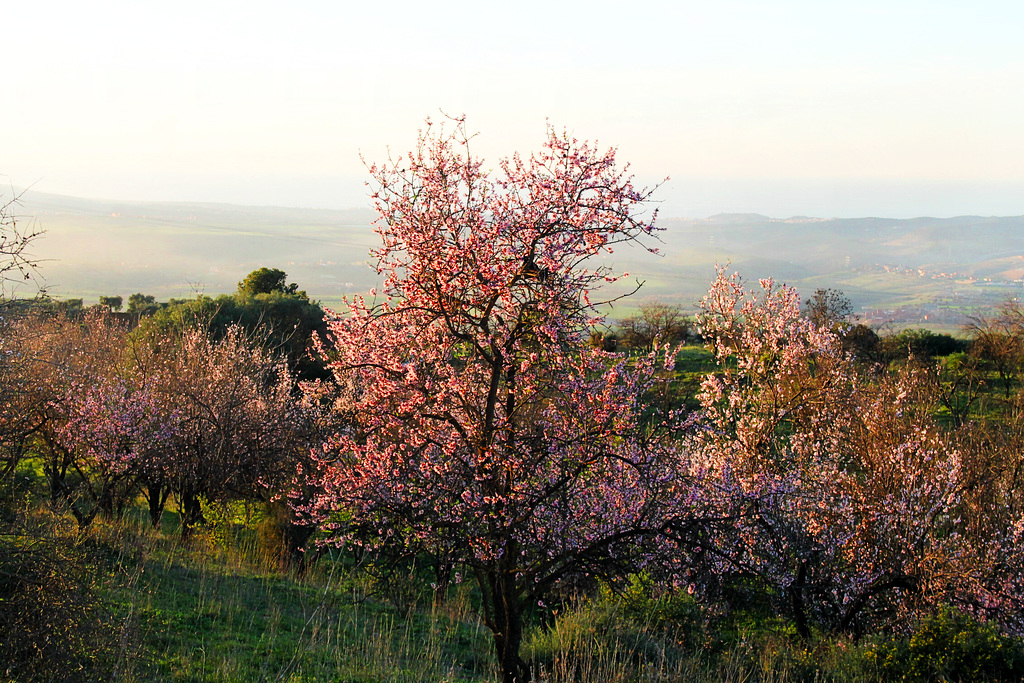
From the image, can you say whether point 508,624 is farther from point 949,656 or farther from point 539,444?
point 949,656

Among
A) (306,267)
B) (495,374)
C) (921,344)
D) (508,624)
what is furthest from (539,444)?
(306,267)

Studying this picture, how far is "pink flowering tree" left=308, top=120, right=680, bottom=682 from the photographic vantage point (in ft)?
19.7

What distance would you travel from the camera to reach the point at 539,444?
6.11 metres

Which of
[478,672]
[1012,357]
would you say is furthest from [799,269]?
[478,672]

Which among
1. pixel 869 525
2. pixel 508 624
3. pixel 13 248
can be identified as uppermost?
pixel 13 248

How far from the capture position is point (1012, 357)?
26.0 m

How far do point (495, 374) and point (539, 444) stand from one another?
65 centimetres

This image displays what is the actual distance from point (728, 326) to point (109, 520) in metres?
12.4

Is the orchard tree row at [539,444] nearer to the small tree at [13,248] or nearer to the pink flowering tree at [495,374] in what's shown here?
the pink flowering tree at [495,374]

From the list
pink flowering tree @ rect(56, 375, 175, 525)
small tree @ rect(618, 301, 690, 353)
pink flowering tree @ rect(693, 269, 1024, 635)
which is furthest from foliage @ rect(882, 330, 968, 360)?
pink flowering tree @ rect(56, 375, 175, 525)

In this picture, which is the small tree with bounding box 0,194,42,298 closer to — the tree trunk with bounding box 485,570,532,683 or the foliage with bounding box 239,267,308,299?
the tree trunk with bounding box 485,570,532,683

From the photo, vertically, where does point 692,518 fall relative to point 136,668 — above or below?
above

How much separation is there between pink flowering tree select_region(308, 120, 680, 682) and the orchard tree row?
0.08ft

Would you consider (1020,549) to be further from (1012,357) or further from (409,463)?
(1012,357)
